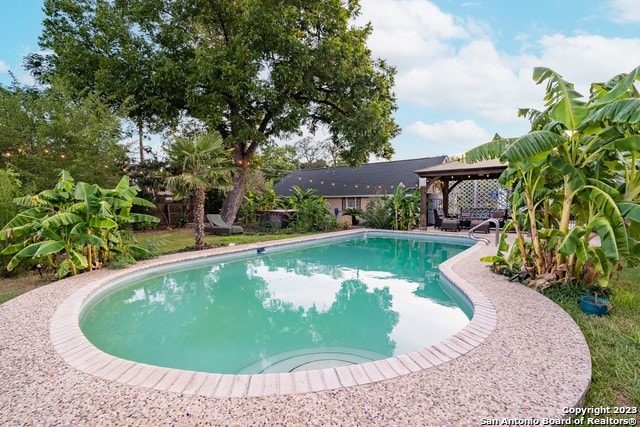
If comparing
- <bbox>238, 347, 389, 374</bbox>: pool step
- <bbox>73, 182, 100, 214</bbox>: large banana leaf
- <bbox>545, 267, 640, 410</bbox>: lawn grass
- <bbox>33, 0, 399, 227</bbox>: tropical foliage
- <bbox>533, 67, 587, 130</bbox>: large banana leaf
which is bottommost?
<bbox>238, 347, 389, 374</bbox>: pool step

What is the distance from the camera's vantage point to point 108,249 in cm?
803

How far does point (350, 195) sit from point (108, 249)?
61.9 ft

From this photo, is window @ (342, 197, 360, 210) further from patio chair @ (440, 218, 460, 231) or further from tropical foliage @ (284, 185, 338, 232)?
patio chair @ (440, 218, 460, 231)

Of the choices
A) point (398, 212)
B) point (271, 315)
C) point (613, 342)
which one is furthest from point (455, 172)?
point (271, 315)

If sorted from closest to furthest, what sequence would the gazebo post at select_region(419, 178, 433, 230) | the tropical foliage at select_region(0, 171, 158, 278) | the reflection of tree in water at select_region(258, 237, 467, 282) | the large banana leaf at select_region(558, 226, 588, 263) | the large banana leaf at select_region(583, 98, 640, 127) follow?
the large banana leaf at select_region(583, 98, 640, 127) < the large banana leaf at select_region(558, 226, 588, 263) < the tropical foliage at select_region(0, 171, 158, 278) < the reflection of tree in water at select_region(258, 237, 467, 282) < the gazebo post at select_region(419, 178, 433, 230)

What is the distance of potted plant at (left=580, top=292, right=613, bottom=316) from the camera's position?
4.55 m

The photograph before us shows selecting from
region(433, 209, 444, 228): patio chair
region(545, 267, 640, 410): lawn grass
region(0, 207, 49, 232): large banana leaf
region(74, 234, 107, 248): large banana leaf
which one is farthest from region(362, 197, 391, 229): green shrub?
region(0, 207, 49, 232): large banana leaf

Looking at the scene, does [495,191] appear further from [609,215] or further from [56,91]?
[56,91]

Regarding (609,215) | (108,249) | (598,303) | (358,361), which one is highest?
(609,215)

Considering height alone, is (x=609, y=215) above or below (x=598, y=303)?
above

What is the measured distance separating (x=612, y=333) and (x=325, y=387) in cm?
386

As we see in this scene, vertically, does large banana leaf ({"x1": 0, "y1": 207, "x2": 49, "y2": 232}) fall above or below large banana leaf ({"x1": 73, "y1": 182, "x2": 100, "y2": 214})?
below

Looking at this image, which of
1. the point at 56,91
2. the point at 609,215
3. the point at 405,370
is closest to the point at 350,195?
the point at 56,91

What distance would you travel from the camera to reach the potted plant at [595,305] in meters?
4.55
